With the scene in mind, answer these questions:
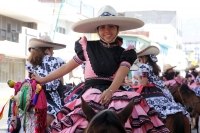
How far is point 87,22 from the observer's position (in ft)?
14.5

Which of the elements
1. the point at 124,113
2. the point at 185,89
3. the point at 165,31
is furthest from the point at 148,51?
the point at 165,31

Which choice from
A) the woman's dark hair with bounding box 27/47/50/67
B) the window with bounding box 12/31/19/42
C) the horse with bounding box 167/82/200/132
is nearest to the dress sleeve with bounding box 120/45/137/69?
the woman's dark hair with bounding box 27/47/50/67

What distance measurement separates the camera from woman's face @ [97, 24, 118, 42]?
175 inches

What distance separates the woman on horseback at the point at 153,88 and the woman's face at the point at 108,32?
3230mm

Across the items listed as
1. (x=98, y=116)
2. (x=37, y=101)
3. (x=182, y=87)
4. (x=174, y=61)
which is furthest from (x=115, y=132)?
(x=174, y=61)

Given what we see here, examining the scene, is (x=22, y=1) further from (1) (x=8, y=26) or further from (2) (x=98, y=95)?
(2) (x=98, y=95)

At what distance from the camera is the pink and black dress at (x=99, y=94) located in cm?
391

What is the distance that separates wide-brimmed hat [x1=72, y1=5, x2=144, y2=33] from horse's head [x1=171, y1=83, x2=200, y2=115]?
632 cm

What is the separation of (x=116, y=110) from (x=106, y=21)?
1.05m

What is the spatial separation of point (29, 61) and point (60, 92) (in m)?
0.73

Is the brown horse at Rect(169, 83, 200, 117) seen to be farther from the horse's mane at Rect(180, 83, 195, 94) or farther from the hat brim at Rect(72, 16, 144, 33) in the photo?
the hat brim at Rect(72, 16, 144, 33)

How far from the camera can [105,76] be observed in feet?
14.3

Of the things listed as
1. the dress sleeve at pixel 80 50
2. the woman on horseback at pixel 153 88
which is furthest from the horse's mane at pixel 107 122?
the woman on horseback at pixel 153 88

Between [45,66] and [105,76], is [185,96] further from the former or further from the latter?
[105,76]
